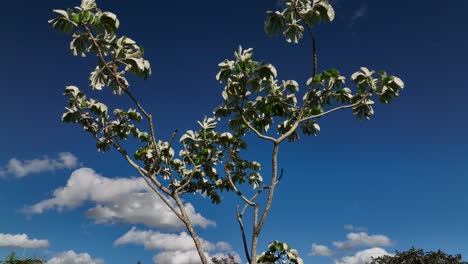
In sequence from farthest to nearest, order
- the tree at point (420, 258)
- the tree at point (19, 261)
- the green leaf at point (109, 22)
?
1. the tree at point (420, 258)
2. the tree at point (19, 261)
3. the green leaf at point (109, 22)

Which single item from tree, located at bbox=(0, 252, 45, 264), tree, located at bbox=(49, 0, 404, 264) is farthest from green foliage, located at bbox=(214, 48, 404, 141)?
tree, located at bbox=(0, 252, 45, 264)

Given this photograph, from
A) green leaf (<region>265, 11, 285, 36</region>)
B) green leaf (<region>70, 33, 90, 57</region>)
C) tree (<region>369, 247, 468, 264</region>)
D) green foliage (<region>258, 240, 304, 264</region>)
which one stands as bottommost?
green foliage (<region>258, 240, 304, 264</region>)

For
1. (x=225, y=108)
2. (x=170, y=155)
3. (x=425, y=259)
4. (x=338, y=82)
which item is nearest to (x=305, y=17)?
(x=338, y=82)

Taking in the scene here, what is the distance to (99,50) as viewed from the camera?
9727mm

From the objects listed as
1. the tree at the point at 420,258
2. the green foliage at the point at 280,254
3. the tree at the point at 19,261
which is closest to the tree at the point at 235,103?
the green foliage at the point at 280,254

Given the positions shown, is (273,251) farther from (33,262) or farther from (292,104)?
(33,262)

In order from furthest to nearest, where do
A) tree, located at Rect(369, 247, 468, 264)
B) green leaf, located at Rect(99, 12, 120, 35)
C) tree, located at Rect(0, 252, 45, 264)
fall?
tree, located at Rect(369, 247, 468, 264) < tree, located at Rect(0, 252, 45, 264) < green leaf, located at Rect(99, 12, 120, 35)

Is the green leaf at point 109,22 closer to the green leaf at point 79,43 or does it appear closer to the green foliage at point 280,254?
the green leaf at point 79,43

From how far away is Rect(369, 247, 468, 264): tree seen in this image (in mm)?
33281

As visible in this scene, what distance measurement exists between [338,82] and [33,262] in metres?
19.7

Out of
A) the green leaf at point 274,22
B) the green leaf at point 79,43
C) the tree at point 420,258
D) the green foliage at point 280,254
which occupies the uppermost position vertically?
the tree at point 420,258

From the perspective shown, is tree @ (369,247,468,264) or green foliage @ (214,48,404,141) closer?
green foliage @ (214,48,404,141)

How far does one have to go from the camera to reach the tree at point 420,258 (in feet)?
109

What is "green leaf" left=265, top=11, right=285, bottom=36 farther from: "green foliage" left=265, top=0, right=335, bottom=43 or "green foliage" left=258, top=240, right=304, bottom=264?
"green foliage" left=258, top=240, right=304, bottom=264
